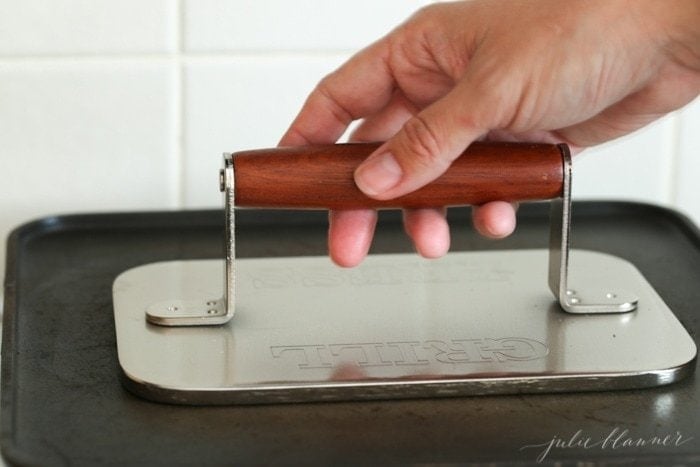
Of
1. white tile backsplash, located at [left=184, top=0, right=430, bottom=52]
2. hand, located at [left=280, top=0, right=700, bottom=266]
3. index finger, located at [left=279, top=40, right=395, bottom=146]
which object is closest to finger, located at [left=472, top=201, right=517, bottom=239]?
hand, located at [left=280, top=0, right=700, bottom=266]

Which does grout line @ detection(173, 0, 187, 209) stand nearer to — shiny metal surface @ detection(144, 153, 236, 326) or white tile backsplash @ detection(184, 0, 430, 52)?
white tile backsplash @ detection(184, 0, 430, 52)

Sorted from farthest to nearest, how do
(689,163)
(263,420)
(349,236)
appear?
(689,163) < (349,236) < (263,420)

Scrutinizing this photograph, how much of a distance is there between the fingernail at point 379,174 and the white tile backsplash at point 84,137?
257 mm

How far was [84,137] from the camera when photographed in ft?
2.80

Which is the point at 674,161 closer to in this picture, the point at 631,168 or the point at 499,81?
the point at 631,168

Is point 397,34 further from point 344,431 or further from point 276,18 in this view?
point 344,431

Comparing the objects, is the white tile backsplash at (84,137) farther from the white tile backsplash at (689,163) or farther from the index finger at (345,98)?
the white tile backsplash at (689,163)

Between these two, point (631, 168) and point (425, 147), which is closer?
point (425, 147)

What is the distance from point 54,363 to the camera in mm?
649

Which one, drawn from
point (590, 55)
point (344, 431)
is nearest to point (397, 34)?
point (590, 55)

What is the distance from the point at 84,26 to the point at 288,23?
14cm

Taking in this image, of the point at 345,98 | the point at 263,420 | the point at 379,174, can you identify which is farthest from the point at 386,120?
the point at 263,420

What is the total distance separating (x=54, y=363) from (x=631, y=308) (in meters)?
0.32

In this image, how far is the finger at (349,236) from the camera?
2.32 feet
